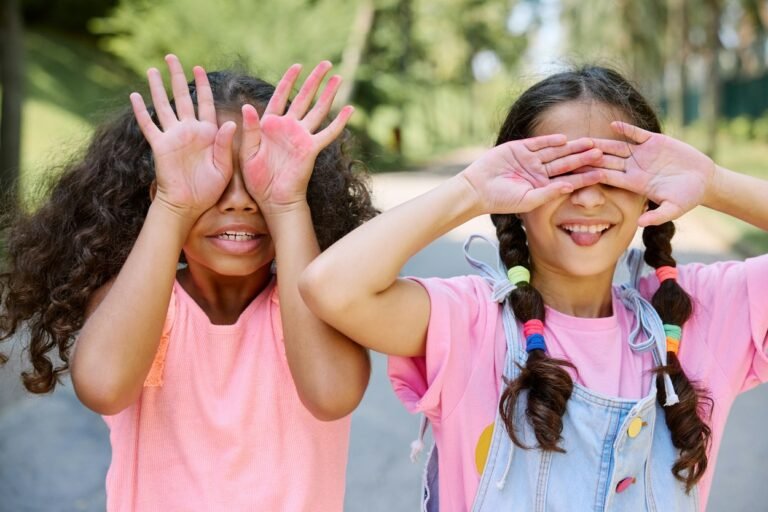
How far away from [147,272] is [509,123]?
2.87 feet

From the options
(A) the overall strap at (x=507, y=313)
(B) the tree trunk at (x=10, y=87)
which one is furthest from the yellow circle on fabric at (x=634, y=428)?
(B) the tree trunk at (x=10, y=87)

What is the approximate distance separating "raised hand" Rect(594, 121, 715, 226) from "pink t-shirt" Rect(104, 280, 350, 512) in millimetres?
764

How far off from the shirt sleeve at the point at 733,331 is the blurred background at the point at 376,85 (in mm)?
520

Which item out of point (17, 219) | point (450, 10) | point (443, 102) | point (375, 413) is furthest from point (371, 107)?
point (443, 102)

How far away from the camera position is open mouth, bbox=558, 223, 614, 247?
5.71ft

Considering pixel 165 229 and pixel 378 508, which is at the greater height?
pixel 165 229

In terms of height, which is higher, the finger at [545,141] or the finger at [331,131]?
the finger at [331,131]

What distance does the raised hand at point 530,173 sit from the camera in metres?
1.65

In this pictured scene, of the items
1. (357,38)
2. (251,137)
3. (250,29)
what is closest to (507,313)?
(251,137)

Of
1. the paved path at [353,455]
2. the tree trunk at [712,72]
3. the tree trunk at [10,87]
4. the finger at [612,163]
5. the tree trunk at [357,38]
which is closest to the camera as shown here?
the finger at [612,163]

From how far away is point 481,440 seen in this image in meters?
1.65

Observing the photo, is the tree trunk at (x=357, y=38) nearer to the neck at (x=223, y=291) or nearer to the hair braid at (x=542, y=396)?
the neck at (x=223, y=291)

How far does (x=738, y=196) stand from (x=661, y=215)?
0.69 feet

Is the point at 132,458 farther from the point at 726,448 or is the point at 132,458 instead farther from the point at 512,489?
the point at 726,448
